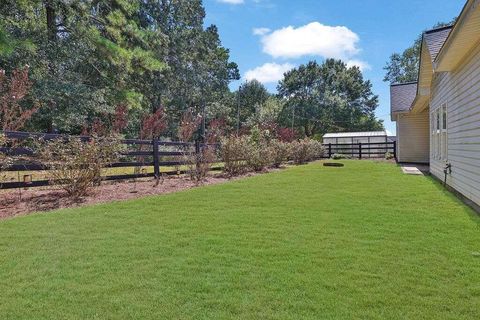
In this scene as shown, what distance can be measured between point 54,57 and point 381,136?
29.1 metres

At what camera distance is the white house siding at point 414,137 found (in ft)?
52.2

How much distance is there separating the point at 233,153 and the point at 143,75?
15.4 meters

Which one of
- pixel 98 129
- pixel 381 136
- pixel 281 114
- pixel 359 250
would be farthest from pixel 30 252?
pixel 281 114

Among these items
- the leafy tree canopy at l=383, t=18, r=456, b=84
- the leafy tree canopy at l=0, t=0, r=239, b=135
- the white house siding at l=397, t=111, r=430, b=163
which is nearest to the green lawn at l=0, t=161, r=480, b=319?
the leafy tree canopy at l=0, t=0, r=239, b=135

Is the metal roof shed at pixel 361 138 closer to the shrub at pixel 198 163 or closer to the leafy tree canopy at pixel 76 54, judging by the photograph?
the leafy tree canopy at pixel 76 54

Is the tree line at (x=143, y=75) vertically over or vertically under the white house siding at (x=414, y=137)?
over

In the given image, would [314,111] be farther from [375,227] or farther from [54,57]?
[375,227]

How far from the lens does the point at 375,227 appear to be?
4387 millimetres

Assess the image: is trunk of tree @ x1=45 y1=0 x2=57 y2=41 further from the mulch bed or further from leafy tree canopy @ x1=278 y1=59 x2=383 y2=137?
leafy tree canopy @ x1=278 y1=59 x2=383 y2=137

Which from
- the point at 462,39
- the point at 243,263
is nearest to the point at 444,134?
the point at 462,39

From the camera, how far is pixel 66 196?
6.54 meters

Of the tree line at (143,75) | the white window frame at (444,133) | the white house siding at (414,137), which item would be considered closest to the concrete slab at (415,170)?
the white window frame at (444,133)

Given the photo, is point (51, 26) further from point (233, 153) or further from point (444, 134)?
point (444, 134)

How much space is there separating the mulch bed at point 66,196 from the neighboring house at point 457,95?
5.56 meters
